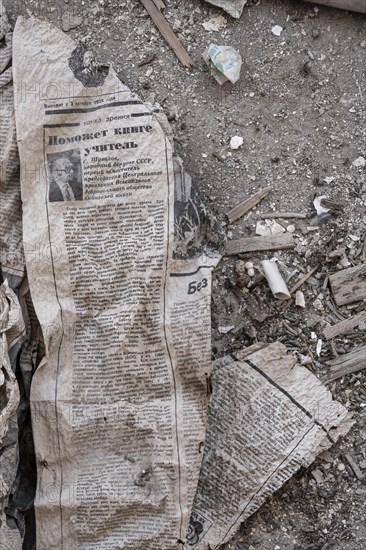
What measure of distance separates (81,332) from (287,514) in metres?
0.56

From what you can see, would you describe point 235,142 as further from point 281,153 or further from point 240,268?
point 240,268

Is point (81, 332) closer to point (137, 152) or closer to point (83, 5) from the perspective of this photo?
point (137, 152)

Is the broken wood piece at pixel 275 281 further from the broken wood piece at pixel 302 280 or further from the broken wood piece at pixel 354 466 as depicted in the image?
the broken wood piece at pixel 354 466

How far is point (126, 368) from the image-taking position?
1526 mm

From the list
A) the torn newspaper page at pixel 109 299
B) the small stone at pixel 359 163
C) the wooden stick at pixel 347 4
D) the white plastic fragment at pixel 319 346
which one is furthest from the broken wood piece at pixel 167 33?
the white plastic fragment at pixel 319 346

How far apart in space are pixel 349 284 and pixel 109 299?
0.48 metres

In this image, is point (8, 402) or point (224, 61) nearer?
point (8, 402)

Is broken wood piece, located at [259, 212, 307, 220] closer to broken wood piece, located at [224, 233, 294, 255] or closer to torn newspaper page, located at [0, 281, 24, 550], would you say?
broken wood piece, located at [224, 233, 294, 255]

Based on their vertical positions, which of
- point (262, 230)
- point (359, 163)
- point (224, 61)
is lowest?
point (262, 230)

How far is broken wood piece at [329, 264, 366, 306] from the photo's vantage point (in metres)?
1.60

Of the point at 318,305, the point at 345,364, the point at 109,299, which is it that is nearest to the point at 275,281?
the point at 318,305

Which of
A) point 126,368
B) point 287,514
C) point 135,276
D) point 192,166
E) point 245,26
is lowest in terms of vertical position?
point 287,514

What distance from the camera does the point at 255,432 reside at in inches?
62.1

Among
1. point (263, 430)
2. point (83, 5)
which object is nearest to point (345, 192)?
point (263, 430)
